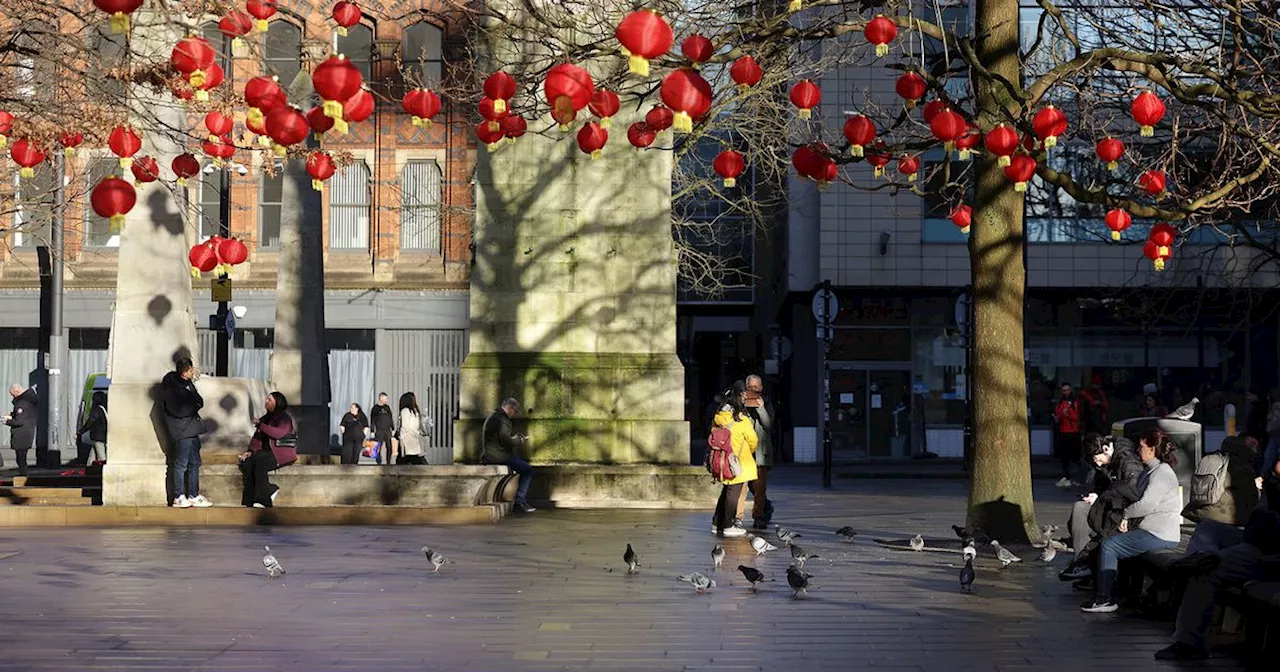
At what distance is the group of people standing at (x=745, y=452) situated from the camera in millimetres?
18938

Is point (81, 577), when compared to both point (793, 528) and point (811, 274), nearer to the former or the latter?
point (793, 528)

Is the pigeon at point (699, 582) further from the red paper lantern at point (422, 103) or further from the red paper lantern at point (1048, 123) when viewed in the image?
the red paper lantern at point (1048, 123)

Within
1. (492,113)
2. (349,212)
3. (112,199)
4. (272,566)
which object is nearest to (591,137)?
(492,113)

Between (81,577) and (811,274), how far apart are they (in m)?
32.9

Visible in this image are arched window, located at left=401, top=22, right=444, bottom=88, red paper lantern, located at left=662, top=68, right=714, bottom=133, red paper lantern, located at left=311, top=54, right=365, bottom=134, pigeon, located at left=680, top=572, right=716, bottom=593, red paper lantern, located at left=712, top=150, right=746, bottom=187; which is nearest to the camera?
red paper lantern, located at left=662, top=68, right=714, bottom=133

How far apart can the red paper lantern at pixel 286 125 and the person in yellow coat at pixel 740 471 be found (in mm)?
7606

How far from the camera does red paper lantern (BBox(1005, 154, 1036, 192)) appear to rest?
1549 centimetres

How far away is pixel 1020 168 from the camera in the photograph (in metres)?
15.5

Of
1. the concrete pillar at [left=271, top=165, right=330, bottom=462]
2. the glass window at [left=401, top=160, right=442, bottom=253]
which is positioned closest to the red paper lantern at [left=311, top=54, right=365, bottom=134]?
the concrete pillar at [left=271, top=165, right=330, bottom=462]

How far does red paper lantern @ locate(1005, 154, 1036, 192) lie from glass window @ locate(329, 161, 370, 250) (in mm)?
31239

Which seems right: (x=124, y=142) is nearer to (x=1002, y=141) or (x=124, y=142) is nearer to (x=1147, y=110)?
(x=1002, y=141)

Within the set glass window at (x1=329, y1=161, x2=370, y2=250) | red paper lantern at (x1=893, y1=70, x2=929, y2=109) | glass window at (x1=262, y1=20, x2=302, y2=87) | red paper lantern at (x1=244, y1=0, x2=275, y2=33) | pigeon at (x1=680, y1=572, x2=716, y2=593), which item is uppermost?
glass window at (x1=262, y1=20, x2=302, y2=87)

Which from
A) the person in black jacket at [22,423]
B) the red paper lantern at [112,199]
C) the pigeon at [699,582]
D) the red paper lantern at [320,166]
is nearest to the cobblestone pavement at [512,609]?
the pigeon at [699,582]

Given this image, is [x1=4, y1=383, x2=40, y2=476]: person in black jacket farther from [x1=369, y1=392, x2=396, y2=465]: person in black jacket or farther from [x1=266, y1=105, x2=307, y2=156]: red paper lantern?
[x1=266, y1=105, x2=307, y2=156]: red paper lantern
